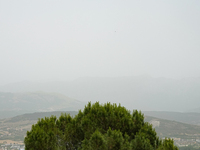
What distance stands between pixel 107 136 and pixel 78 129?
374 cm

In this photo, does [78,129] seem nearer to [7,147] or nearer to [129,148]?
[129,148]

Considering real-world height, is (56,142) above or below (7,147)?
above

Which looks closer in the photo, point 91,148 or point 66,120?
point 91,148

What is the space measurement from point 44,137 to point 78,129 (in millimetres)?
3767

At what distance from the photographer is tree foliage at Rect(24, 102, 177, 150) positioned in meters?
14.6

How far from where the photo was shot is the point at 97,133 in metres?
14.2

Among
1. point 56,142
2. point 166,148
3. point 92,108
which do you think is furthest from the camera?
point 92,108

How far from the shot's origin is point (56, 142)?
15.9 meters

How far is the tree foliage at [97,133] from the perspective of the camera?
47.9 ft

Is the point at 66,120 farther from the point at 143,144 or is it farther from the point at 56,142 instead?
the point at 143,144

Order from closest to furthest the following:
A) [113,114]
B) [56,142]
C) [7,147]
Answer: [56,142], [113,114], [7,147]

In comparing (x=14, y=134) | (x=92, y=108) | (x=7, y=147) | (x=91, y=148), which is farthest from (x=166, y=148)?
(x=14, y=134)

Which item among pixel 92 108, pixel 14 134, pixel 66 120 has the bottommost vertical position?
pixel 14 134

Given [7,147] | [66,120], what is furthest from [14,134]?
[66,120]
